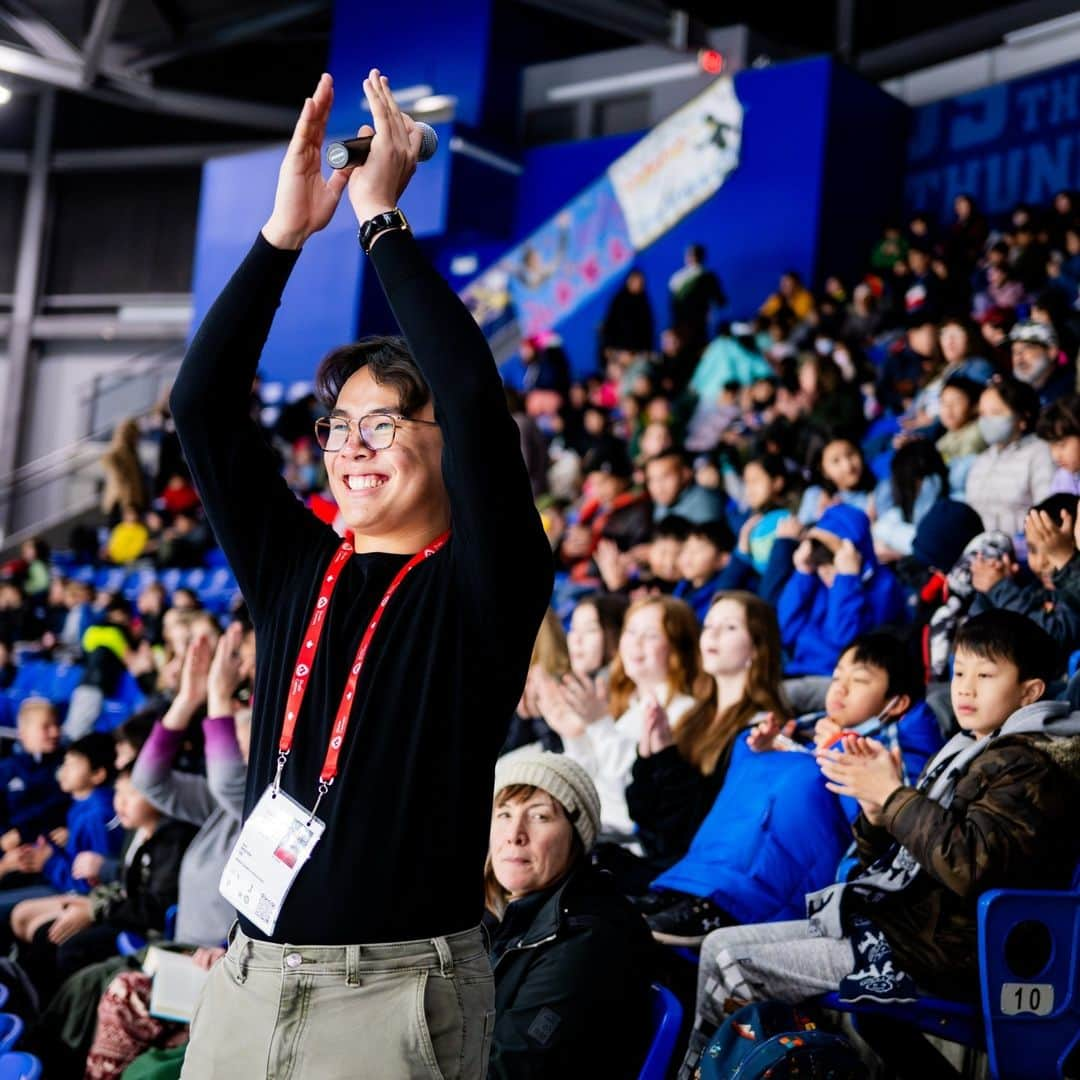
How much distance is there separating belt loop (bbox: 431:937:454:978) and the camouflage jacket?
1293mm

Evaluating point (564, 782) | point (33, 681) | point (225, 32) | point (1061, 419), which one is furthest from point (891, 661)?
point (225, 32)

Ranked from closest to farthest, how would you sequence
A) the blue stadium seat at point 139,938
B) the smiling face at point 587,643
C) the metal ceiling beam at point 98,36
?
1. the blue stadium seat at point 139,938
2. the smiling face at point 587,643
3. the metal ceiling beam at point 98,36

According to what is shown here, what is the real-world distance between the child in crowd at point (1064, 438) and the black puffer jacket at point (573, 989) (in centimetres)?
243

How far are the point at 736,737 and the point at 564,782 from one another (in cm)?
91

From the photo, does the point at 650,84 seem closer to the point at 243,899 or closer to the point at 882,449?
the point at 882,449

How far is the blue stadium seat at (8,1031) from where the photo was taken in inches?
111

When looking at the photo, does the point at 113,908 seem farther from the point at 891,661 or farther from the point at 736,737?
the point at 891,661

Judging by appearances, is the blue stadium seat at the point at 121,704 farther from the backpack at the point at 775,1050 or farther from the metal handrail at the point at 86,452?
the metal handrail at the point at 86,452

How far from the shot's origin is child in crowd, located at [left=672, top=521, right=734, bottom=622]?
559 centimetres

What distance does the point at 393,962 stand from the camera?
4.46ft

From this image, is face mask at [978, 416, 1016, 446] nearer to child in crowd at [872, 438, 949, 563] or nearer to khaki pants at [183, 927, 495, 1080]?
child in crowd at [872, 438, 949, 563]

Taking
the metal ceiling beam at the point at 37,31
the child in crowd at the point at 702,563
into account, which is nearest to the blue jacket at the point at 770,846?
the child in crowd at the point at 702,563

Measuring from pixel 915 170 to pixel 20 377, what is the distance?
12.1 m

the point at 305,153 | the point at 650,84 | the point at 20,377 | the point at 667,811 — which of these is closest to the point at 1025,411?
the point at 667,811
